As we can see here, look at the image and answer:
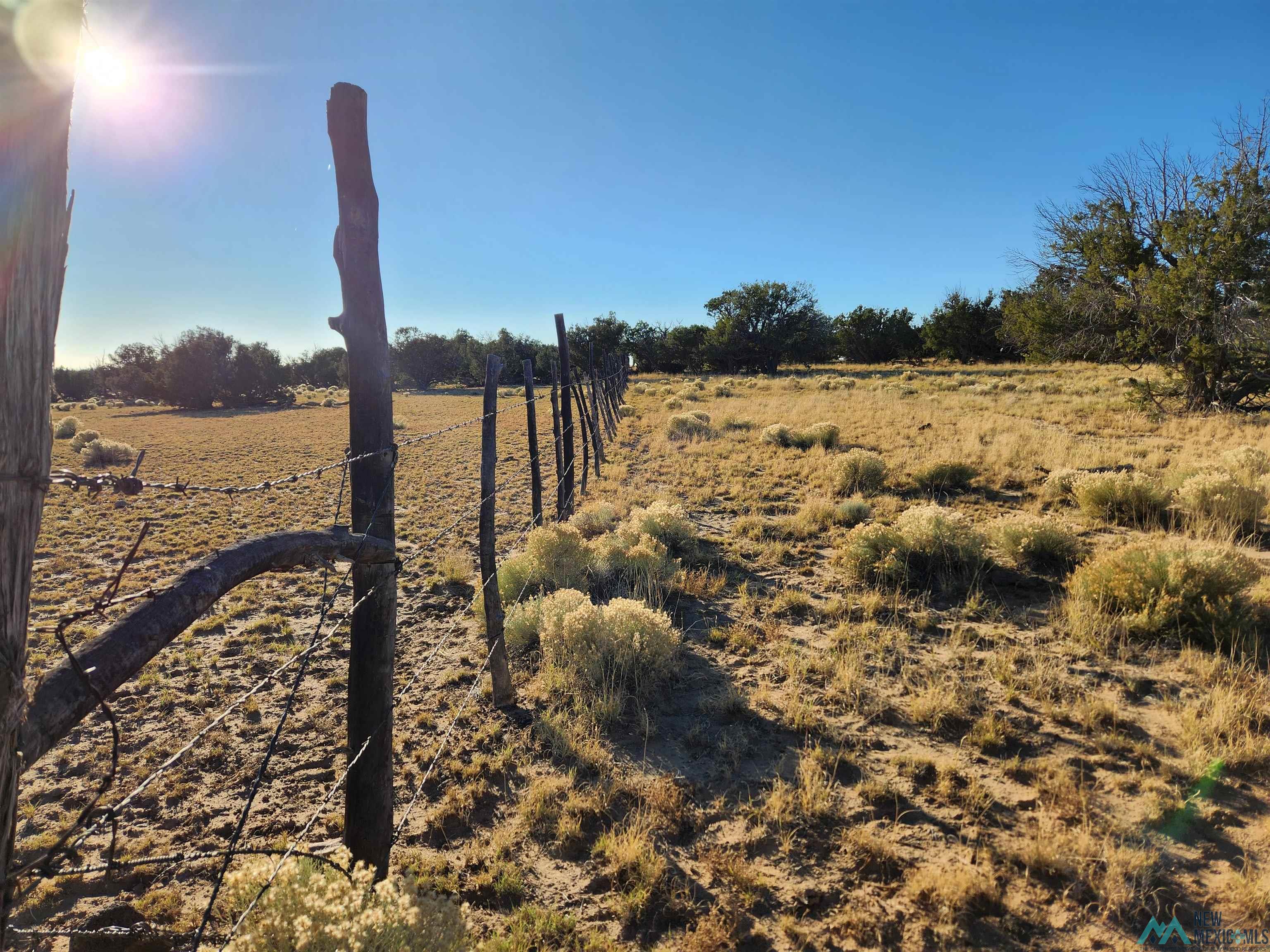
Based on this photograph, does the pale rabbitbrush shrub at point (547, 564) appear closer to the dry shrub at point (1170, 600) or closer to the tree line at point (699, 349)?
the dry shrub at point (1170, 600)

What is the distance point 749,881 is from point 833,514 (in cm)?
600

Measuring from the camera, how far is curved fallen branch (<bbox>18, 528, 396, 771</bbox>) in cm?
129

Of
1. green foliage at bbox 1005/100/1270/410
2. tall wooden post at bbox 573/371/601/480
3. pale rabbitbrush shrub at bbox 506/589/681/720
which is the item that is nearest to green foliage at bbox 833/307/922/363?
green foliage at bbox 1005/100/1270/410

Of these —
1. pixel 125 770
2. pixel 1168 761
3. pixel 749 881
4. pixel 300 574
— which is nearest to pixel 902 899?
pixel 749 881

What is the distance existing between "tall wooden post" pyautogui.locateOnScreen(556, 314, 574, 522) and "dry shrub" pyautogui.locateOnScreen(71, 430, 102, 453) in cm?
2008

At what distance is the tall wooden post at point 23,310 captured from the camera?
1073 mm

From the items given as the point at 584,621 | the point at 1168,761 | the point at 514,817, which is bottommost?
the point at 514,817

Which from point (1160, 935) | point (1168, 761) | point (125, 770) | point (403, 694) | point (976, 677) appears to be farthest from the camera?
point (403, 694)

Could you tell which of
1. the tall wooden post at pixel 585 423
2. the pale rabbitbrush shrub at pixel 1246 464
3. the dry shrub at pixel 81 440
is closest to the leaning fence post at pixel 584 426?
the tall wooden post at pixel 585 423

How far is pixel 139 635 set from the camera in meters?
1.50

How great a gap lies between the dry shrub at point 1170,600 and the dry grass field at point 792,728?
0.03m

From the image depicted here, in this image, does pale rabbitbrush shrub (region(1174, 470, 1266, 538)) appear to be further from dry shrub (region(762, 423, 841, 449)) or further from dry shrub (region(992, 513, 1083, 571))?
dry shrub (region(762, 423, 841, 449))

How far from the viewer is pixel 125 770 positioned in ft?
13.6

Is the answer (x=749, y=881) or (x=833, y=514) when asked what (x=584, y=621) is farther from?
(x=833, y=514)
